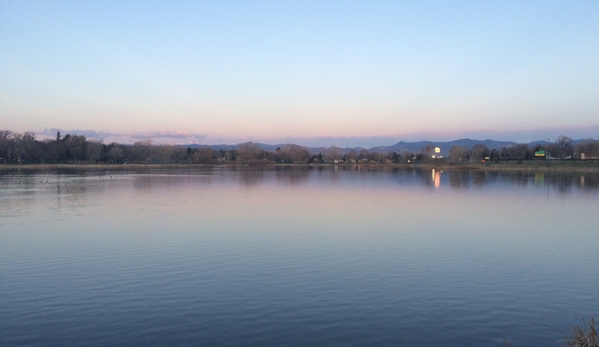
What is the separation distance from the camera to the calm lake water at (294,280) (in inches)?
248

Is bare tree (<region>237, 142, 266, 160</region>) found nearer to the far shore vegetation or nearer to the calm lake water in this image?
the far shore vegetation

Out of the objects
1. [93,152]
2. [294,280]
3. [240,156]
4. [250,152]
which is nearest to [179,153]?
[240,156]

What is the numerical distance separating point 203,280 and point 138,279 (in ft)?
4.40

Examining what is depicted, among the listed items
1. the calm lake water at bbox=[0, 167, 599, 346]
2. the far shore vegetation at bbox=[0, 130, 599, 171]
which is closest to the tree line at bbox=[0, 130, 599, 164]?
the far shore vegetation at bbox=[0, 130, 599, 171]

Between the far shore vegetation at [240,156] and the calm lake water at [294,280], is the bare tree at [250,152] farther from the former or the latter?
the calm lake water at [294,280]

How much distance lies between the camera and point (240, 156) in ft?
465

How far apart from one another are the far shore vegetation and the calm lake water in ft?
207

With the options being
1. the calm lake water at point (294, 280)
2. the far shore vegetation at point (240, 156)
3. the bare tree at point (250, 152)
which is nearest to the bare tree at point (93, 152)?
the far shore vegetation at point (240, 156)

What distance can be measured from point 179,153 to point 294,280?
439 ft

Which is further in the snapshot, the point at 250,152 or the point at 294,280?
the point at 250,152

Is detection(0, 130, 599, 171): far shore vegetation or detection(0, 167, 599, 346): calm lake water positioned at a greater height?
detection(0, 130, 599, 171): far shore vegetation

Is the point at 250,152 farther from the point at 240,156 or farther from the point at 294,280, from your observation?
the point at 294,280

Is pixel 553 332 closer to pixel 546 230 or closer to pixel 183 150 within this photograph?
pixel 546 230

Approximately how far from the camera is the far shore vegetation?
285 feet
